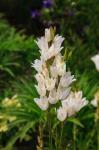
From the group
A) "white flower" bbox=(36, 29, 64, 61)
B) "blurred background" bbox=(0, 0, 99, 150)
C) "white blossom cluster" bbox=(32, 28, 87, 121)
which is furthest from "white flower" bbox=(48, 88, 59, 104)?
"blurred background" bbox=(0, 0, 99, 150)

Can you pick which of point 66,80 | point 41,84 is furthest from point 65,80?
point 41,84

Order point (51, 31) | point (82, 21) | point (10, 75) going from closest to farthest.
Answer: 1. point (51, 31)
2. point (10, 75)
3. point (82, 21)

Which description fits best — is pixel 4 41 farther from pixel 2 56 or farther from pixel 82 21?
pixel 82 21

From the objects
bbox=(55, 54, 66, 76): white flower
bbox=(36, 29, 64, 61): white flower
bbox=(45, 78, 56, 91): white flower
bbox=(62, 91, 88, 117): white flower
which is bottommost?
bbox=(62, 91, 88, 117): white flower

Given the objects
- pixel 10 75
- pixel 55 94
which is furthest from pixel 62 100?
pixel 10 75

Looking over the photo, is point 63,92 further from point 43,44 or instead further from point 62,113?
point 43,44

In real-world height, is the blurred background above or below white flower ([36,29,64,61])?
above

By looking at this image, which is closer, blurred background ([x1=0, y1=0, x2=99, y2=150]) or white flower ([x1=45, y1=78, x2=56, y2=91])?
white flower ([x1=45, y1=78, x2=56, y2=91])

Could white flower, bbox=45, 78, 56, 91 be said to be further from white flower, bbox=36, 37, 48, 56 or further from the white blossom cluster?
white flower, bbox=36, 37, 48, 56
